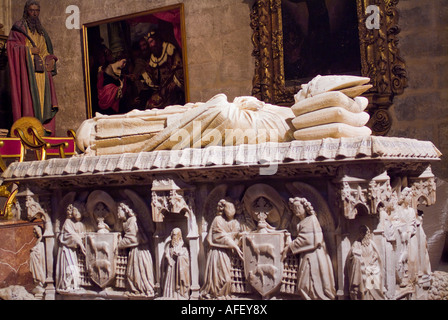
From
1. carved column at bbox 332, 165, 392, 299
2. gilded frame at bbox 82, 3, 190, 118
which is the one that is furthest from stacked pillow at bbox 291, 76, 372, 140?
gilded frame at bbox 82, 3, 190, 118

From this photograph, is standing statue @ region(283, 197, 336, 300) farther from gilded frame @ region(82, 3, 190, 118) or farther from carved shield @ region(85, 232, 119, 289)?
gilded frame @ region(82, 3, 190, 118)

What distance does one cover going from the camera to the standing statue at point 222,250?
3723 millimetres

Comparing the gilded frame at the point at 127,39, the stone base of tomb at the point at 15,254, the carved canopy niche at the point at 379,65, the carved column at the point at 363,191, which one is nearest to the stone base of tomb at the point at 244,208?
the carved column at the point at 363,191

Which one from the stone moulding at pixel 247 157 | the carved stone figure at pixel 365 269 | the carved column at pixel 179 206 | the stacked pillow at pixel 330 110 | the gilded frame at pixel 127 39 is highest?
the gilded frame at pixel 127 39

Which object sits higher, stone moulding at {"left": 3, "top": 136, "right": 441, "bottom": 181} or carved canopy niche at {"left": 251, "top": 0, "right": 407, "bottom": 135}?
carved canopy niche at {"left": 251, "top": 0, "right": 407, "bottom": 135}

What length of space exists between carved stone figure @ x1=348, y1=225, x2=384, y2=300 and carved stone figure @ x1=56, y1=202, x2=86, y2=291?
2.04 meters

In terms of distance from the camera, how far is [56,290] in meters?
4.43

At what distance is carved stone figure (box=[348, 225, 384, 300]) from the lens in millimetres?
3295

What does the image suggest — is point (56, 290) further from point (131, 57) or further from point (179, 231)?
point (131, 57)

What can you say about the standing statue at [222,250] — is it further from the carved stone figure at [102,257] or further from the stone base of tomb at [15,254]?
the stone base of tomb at [15,254]

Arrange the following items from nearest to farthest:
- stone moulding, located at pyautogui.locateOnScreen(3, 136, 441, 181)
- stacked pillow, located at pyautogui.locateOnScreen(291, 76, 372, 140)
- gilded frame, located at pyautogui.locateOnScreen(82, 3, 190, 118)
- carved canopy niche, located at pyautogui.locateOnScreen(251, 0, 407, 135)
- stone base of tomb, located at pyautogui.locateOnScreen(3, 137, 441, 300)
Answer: stone moulding, located at pyautogui.locateOnScreen(3, 136, 441, 181) < stone base of tomb, located at pyautogui.locateOnScreen(3, 137, 441, 300) < stacked pillow, located at pyautogui.locateOnScreen(291, 76, 372, 140) < carved canopy niche, located at pyautogui.locateOnScreen(251, 0, 407, 135) < gilded frame, located at pyautogui.locateOnScreen(82, 3, 190, 118)

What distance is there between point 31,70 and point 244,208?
20.1 feet

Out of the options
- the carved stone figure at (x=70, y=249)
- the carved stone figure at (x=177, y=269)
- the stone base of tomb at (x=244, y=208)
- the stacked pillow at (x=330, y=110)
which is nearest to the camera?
the stone base of tomb at (x=244, y=208)

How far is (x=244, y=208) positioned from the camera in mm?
3771
